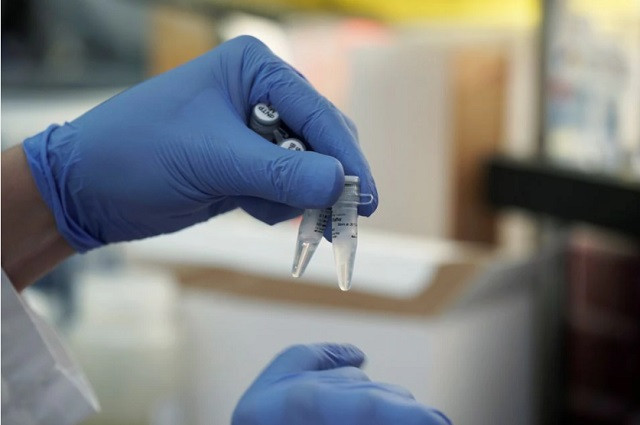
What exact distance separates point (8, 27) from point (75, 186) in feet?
9.37

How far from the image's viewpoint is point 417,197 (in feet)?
7.43

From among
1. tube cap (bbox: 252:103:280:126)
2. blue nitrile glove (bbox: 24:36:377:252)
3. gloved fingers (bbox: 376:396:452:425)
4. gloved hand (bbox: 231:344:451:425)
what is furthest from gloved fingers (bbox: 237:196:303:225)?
gloved fingers (bbox: 376:396:452:425)

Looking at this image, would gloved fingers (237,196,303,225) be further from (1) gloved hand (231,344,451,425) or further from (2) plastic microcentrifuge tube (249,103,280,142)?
(1) gloved hand (231,344,451,425)

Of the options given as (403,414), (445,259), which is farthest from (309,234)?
(445,259)

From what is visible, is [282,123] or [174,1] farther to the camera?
[174,1]

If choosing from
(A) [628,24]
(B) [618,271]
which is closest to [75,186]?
(A) [628,24]

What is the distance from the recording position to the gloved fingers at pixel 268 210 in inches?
40.1

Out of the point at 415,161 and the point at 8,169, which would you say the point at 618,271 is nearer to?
the point at 415,161

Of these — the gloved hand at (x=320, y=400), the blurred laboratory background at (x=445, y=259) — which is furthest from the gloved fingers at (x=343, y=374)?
the blurred laboratory background at (x=445, y=259)

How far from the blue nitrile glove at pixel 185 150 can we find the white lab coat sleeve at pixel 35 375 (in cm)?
11

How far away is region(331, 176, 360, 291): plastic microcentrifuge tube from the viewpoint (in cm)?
87

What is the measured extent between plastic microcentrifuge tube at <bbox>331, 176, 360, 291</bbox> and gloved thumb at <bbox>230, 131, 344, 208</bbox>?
27mm

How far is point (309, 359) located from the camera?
83 centimetres

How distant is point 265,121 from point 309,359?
26cm
